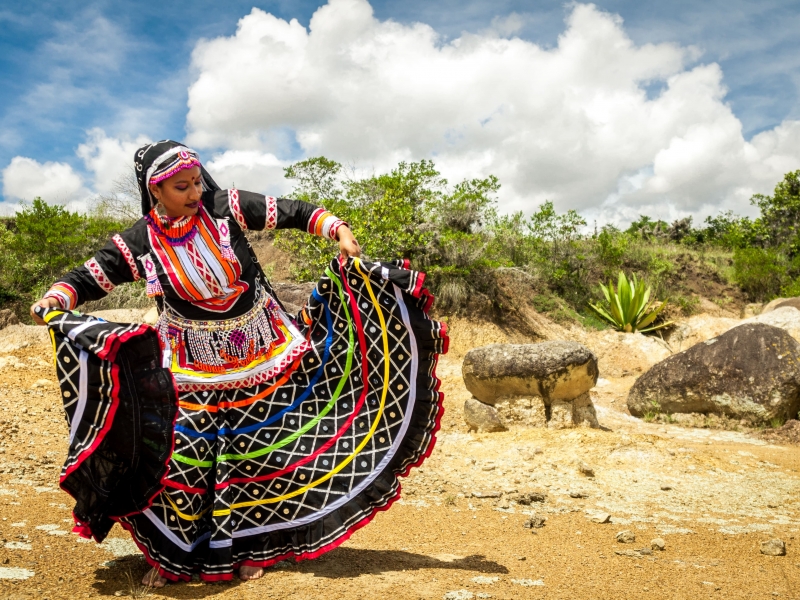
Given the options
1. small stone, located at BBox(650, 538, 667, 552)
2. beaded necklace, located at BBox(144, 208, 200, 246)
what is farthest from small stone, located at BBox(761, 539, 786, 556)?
beaded necklace, located at BBox(144, 208, 200, 246)

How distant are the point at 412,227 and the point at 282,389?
11.8 m

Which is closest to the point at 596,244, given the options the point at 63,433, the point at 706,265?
the point at 706,265

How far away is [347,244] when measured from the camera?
300 cm

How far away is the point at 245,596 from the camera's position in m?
2.64

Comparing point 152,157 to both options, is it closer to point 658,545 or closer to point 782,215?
point 658,545

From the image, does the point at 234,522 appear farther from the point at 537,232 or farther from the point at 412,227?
the point at 537,232

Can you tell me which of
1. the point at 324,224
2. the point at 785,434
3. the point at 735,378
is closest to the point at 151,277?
the point at 324,224

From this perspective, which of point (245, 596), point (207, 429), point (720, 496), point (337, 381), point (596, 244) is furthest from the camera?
point (596, 244)

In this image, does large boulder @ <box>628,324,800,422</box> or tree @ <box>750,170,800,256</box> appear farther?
tree @ <box>750,170,800,256</box>

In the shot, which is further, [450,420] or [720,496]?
[450,420]

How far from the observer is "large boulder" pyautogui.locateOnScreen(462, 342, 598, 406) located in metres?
7.38

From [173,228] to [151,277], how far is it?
241 millimetres

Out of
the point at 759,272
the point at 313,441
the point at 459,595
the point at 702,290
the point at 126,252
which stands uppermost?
the point at 759,272

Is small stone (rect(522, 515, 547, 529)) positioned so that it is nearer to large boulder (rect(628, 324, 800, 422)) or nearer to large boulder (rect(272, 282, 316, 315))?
large boulder (rect(628, 324, 800, 422))
